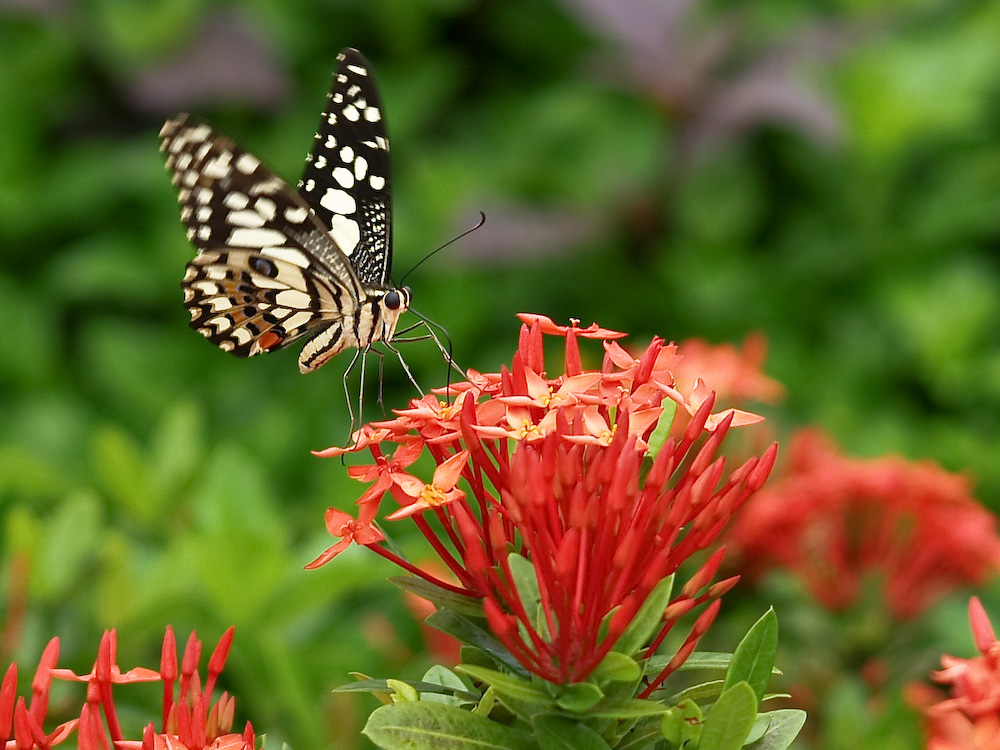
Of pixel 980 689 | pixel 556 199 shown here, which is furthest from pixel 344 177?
pixel 556 199

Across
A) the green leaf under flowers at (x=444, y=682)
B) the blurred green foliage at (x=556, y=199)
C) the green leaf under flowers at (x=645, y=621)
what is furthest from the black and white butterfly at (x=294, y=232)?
the blurred green foliage at (x=556, y=199)

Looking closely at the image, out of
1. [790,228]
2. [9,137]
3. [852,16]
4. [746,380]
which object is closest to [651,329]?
[790,228]

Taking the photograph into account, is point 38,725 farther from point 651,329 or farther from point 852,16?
point 852,16

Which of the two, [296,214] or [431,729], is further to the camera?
[296,214]

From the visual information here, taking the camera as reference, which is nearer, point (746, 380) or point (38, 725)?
point (38, 725)

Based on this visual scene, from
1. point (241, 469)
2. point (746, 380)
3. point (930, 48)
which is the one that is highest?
point (930, 48)

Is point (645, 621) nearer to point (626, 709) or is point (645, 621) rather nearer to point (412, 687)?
point (626, 709)

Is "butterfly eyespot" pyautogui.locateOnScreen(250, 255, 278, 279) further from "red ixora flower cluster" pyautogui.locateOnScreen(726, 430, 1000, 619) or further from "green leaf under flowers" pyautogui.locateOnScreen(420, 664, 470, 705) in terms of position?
"red ixora flower cluster" pyautogui.locateOnScreen(726, 430, 1000, 619)
